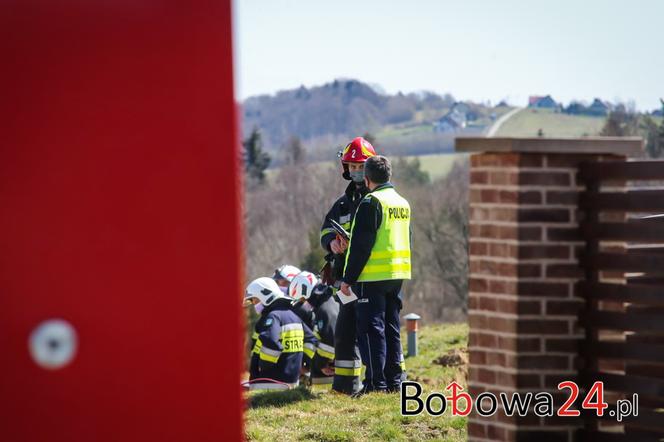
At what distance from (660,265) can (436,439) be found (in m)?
2.52

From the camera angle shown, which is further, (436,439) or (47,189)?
(436,439)

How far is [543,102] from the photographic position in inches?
2667

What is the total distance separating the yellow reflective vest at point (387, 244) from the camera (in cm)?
984

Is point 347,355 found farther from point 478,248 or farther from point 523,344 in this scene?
point 523,344

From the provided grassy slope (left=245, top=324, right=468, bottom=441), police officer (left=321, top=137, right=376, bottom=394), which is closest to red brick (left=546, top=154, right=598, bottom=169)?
grassy slope (left=245, top=324, right=468, bottom=441)

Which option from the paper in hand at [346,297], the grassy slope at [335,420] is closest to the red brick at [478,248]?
the grassy slope at [335,420]

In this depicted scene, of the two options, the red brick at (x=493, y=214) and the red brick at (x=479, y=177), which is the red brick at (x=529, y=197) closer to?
the red brick at (x=493, y=214)

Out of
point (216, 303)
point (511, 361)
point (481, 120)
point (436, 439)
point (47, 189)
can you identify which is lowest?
point (436, 439)

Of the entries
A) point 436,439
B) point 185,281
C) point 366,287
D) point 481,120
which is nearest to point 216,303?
point 185,281

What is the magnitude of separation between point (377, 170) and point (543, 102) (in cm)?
5956

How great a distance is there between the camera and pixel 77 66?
4051 millimetres

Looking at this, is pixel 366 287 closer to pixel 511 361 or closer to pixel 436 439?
pixel 436 439

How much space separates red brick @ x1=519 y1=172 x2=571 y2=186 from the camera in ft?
20.4

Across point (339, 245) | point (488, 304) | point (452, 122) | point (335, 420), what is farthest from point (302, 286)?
point (452, 122)
